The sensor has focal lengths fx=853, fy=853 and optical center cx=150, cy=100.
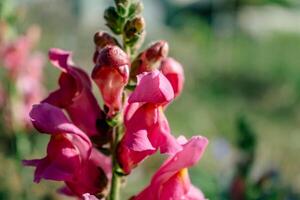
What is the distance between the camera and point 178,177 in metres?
1.80

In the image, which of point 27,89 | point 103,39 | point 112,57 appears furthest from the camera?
point 27,89

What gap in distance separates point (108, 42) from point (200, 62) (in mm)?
11761

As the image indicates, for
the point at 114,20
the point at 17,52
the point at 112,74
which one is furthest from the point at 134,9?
the point at 17,52

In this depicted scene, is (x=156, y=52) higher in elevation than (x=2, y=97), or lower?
higher

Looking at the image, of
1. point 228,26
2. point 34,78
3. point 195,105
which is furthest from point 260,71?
point 34,78

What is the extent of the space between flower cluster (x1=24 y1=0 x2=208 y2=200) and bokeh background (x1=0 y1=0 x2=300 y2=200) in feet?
2.44

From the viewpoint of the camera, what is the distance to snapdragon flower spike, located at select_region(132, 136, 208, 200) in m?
1.78

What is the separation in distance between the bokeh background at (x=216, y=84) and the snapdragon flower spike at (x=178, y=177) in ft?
2.39

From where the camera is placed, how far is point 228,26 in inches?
675

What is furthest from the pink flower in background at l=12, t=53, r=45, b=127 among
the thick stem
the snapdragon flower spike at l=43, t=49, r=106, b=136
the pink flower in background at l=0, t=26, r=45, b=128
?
the thick stem

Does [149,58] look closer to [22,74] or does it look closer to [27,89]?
[22,74]

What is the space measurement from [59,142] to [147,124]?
18 cm

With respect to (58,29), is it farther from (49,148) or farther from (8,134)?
(49,148)

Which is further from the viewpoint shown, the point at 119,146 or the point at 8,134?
the point at 8,134
